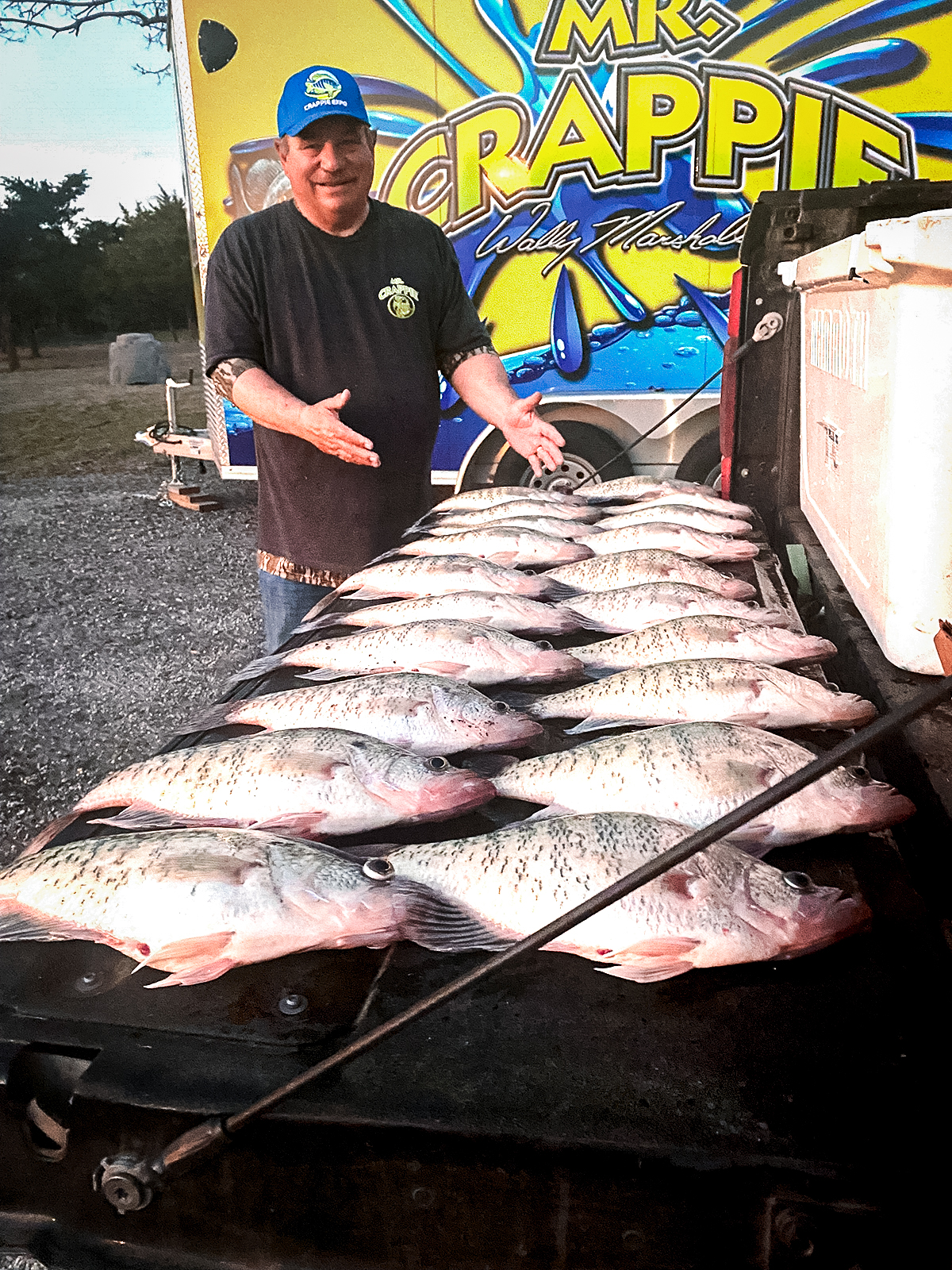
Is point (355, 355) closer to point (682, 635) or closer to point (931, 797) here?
point (682, 635)

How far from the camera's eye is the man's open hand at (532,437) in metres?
3.98

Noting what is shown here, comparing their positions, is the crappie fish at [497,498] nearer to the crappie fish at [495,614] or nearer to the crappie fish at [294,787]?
the crappie fish at [495,614]

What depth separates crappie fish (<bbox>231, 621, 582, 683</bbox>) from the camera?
2.44 m

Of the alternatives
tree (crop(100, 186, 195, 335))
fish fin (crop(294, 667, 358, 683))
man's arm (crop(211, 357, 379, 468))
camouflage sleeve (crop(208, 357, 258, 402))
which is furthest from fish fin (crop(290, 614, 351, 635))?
tree (crop(100, 186, 195, 335))

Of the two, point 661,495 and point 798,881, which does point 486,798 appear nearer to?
point 798,881

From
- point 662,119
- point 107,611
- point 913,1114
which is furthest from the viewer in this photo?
point 107,611

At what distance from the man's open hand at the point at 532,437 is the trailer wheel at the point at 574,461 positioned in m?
3.95

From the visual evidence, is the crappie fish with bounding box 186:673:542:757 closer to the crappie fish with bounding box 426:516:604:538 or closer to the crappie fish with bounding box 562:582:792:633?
the crappie fish with bounding box 562:582:792:633

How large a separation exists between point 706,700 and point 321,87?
2.95m

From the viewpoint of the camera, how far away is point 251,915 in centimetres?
144

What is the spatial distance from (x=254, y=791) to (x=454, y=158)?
7251 mm

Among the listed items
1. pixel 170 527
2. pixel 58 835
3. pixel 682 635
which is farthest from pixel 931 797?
pixel 170 527
